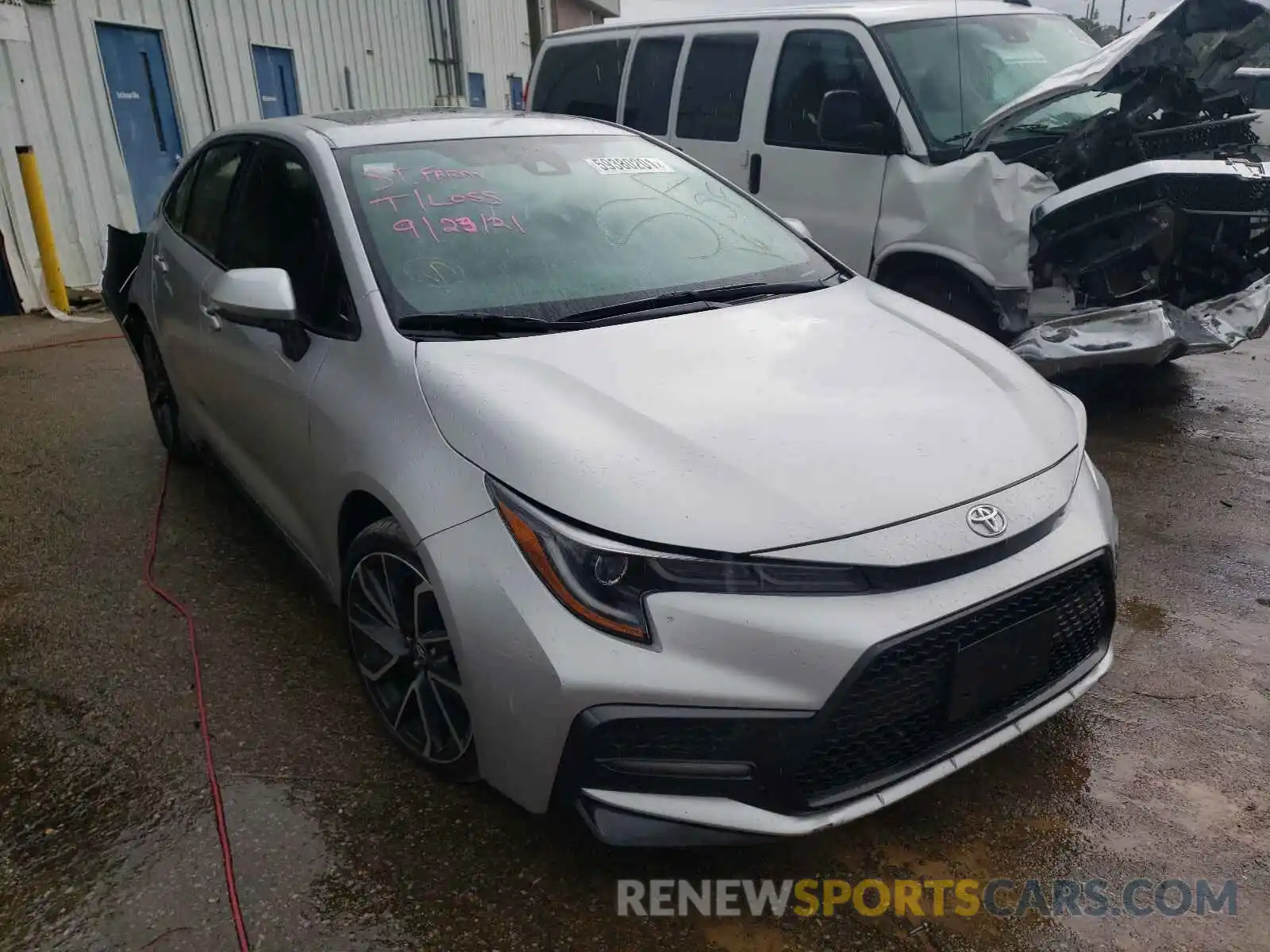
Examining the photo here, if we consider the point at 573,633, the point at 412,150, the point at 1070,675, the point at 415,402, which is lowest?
the point at 1070,675

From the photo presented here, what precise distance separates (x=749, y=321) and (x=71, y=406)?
183 inches

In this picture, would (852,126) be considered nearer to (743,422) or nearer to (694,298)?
(694,298)

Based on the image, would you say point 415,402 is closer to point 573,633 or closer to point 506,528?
point 506,528

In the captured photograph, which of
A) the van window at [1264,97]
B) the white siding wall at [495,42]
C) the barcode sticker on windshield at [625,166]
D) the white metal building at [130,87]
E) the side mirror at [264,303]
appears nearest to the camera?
the side mirror at [264,303]

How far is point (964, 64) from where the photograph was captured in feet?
16.0

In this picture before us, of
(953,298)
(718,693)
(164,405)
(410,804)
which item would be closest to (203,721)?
(410,804)

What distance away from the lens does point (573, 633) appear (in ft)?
6.04

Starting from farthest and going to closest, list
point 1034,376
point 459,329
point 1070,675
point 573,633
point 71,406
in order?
point 71,406
point 1034,376
point 459,329
point 1070,675
point 573,633

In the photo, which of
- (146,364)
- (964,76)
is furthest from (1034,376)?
(146,364)

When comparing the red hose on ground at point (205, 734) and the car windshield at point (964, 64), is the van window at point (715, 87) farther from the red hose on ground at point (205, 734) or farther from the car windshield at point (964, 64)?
the red hose on ground at point (205, 734)

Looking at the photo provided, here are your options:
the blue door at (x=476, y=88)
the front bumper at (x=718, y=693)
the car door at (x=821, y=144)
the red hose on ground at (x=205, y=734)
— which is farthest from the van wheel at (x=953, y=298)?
the blue door at (x=476, y=88)

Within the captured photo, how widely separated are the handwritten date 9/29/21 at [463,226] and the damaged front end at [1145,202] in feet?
8.66

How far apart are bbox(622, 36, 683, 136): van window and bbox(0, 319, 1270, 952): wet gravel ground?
3.80m

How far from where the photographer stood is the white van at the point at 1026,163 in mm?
4285
